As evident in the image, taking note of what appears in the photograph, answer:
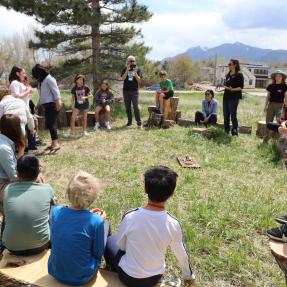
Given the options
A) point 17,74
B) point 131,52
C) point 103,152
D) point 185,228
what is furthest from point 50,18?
point 185,228

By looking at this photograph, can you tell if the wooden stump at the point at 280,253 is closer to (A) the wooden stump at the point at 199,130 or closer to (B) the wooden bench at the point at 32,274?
(B) the wooden bench at the point at 32,274

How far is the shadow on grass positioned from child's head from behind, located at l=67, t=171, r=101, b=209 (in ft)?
14.3

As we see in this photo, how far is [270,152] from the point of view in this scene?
6715 millimetres

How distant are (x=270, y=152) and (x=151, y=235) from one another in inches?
190

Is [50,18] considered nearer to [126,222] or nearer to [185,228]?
[185,228]

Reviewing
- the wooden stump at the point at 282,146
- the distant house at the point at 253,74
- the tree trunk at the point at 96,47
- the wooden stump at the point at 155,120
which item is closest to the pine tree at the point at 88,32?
the tree trunk at the point at 96,47

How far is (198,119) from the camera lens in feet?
29.5

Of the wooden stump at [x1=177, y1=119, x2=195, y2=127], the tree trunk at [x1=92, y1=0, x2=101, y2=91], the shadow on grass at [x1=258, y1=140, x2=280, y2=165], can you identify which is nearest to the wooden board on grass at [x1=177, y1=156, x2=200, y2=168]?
the shadow on grass at [x1=258, y1=140, x2=280, y2=165]

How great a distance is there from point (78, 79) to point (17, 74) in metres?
1.66

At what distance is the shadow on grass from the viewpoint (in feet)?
21.0

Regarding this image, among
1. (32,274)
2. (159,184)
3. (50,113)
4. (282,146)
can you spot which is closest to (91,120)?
(50,113)

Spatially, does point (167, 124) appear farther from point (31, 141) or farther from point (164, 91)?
point (31, 141)

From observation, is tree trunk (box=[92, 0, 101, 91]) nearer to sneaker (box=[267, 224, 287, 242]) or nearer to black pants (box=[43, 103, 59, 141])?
black pants (box=[43, 103, 59, 141])

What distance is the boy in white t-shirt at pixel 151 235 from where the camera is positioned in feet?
8.07
